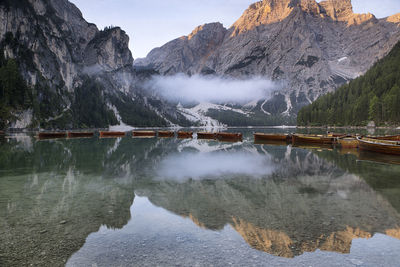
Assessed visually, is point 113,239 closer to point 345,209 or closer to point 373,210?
point 345,209

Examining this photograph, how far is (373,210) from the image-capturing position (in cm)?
1206

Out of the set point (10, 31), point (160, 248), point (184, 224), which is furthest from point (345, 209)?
point (10, 31)

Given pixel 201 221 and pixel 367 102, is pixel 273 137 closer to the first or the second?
pixel 201 221

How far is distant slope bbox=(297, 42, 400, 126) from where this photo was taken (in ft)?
477

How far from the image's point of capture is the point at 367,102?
162125 millimetres

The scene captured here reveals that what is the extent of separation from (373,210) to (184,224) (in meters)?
7.86

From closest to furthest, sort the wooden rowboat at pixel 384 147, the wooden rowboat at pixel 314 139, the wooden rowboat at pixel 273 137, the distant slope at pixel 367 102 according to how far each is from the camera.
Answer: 1. the wooden rowboat at pixel 384 147
2. the wooden rowboat at pixel 314 139
3. the wooden rowboat at pixel 273 137
4. the distant slope at pixel 367 102

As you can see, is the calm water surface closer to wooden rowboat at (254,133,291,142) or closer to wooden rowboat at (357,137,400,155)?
wooden rowboat at (357,137,400,155)

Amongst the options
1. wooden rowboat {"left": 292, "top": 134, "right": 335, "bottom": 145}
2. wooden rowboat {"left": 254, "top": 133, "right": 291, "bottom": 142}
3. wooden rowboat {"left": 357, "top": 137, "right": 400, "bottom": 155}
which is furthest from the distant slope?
wooden rowboat {"left": 357, "top": 137, "right": 400, "bottom": 155}

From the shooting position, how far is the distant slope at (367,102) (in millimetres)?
145375

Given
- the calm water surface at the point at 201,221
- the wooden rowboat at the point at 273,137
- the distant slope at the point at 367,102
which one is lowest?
the wooden rowboat at the point at 273,137

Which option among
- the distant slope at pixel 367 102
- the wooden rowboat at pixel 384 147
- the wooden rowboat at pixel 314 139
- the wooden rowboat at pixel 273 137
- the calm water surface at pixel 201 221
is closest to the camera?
the calm water surface at pixel 201 221

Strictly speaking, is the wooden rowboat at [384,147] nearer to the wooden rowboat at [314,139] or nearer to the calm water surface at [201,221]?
the wooden rowboat at [314,139]

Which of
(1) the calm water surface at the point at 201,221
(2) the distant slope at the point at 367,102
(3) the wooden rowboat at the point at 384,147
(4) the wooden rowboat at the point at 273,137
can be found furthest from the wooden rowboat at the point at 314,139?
(2) the distant slope at the point at 367,102
